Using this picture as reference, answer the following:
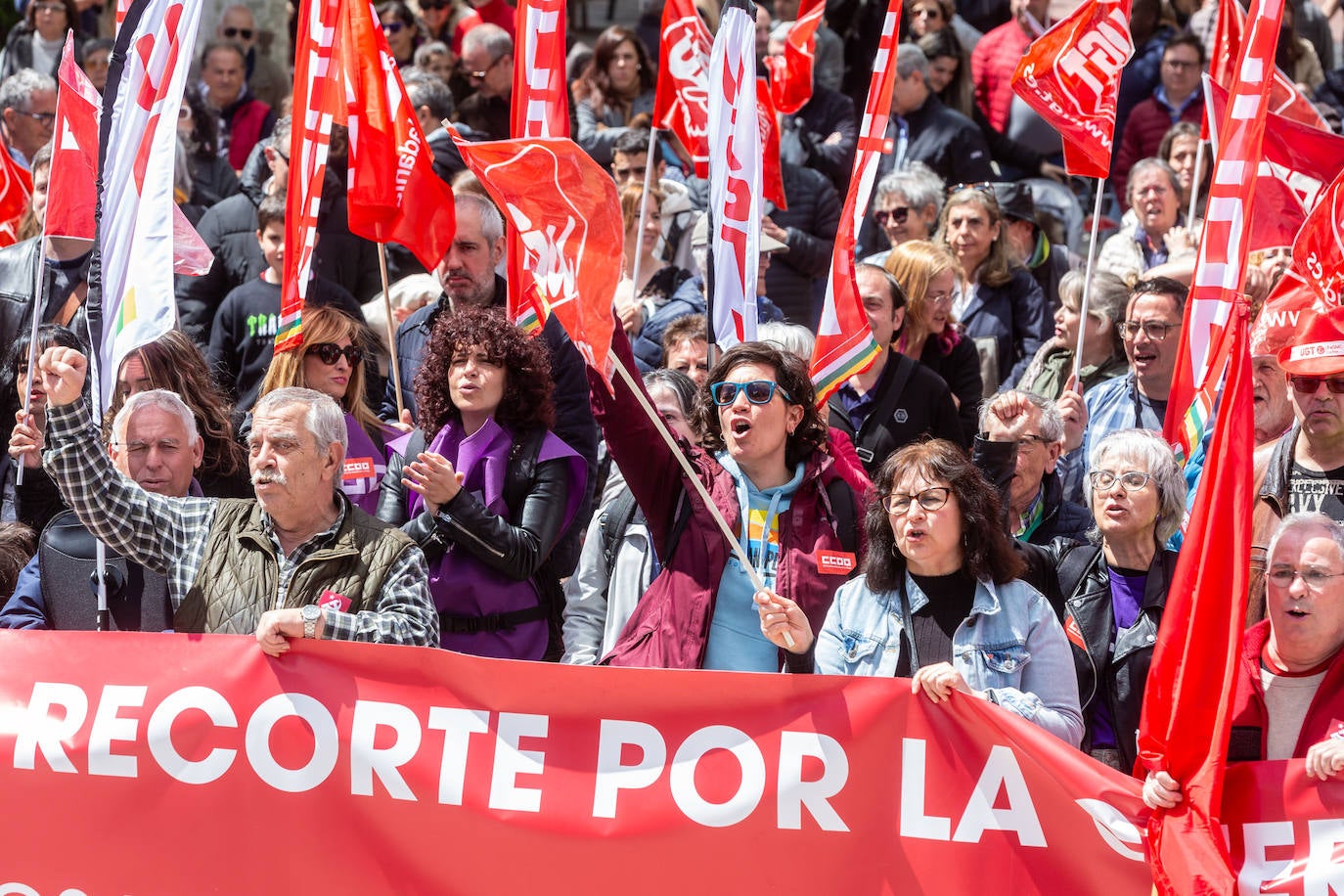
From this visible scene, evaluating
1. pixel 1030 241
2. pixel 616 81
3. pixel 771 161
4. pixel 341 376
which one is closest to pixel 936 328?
pixel 771 161

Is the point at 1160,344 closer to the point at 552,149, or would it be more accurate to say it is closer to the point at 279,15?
the point at 552,149

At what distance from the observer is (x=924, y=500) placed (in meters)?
4.96

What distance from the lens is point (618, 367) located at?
504 centimetres

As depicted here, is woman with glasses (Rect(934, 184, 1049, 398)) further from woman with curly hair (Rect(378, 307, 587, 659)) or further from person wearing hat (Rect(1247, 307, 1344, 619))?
woman with curly hair (Rect(378, 307, 587, 659))

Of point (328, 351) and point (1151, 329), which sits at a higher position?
point (1151, 329)

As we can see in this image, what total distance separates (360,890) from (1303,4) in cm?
1049

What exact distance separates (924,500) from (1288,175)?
3164 mm

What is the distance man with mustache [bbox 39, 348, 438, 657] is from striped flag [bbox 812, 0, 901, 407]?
6.59 ft

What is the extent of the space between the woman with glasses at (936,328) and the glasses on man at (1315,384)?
1857 mm

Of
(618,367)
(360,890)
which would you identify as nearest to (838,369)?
(618,367)

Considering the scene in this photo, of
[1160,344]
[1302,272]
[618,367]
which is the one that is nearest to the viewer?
[618,367]

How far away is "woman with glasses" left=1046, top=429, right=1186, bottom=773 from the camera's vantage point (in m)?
5.29

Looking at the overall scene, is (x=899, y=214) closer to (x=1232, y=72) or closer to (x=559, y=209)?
(x=1232, y=72)

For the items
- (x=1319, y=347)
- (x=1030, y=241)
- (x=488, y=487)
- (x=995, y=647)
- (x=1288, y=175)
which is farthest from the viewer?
(x=1030, y=241)
